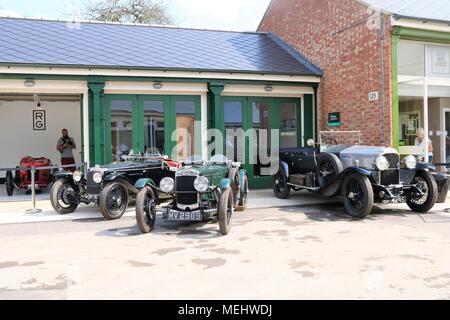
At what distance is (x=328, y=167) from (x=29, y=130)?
10.9 m

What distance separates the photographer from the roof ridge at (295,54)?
12047 mm

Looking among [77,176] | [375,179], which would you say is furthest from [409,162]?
[77,176]

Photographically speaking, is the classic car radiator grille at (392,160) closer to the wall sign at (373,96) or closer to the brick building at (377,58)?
the brick building at (377,58)

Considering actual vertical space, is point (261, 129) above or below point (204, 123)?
below

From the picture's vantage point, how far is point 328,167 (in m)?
8.48

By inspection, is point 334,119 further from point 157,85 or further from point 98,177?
point 98,177

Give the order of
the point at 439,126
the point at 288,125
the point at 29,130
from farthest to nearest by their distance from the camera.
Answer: the point at 29,130 < the point at 439,126 < the point at 288,125

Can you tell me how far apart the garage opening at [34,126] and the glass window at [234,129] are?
226 inches

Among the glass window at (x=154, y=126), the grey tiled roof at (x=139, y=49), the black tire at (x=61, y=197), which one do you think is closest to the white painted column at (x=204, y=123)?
the grey tiled roof at (x=139, y=49)

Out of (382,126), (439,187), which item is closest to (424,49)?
(382,126)

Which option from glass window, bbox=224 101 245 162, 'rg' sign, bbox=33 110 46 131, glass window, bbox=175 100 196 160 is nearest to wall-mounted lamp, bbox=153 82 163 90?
glass window, bbox=175 100 196 160

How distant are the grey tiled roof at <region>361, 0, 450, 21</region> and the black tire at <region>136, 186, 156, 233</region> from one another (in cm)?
677

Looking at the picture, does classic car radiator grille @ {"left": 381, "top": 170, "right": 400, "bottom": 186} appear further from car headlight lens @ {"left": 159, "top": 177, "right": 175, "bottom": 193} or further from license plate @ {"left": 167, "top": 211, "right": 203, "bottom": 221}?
car headlight lens @ {"left": 159, "top": 177, "right": 175, "bottom": 193}
